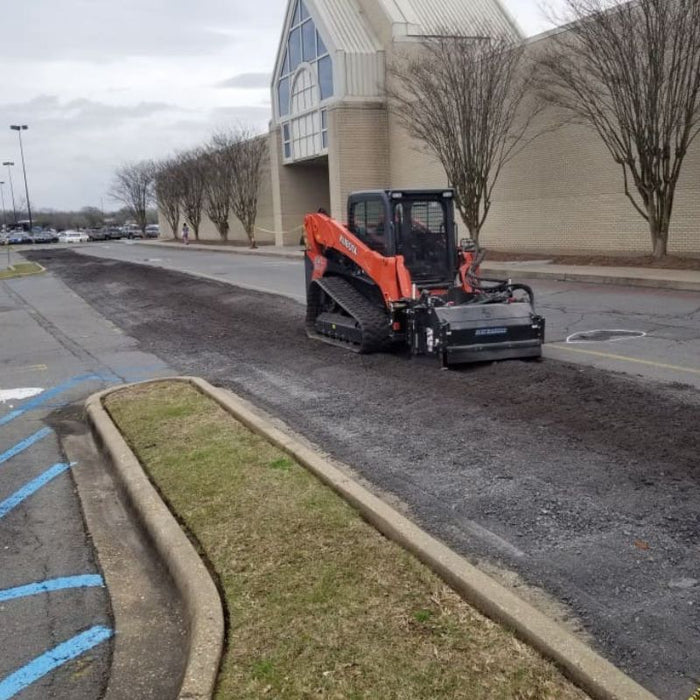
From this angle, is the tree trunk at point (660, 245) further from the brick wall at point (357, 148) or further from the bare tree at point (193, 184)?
the bare tree at point (193, 184)

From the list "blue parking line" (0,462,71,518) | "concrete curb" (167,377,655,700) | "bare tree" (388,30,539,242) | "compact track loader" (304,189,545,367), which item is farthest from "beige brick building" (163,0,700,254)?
"blue parking line" (0,462,71,518)

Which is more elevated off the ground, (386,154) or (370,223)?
(386,154)

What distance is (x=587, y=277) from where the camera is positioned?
1981cm

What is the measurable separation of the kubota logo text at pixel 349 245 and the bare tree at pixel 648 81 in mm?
12858

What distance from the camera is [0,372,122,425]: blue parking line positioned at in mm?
8492

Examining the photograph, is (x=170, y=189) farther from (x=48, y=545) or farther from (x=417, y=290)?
(x=48, y=545)

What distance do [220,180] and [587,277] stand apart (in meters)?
39.2

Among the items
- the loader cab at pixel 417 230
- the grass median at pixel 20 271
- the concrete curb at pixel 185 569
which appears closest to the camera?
the concrete curb at pixel 185 569

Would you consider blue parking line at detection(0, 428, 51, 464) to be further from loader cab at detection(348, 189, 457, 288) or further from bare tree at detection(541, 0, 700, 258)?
bare tree at detection(541, 0, 700, 258)

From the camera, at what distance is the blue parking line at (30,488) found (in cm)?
571

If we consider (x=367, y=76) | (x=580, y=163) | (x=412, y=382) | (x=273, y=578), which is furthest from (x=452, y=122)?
(x=273, y=578)

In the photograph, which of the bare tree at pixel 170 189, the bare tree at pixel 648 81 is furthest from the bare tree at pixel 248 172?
the bare tree at pixel 648 81

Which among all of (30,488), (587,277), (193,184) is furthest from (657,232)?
(193,184)

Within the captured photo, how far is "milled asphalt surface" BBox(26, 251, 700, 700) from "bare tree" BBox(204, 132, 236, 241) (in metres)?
43.8
